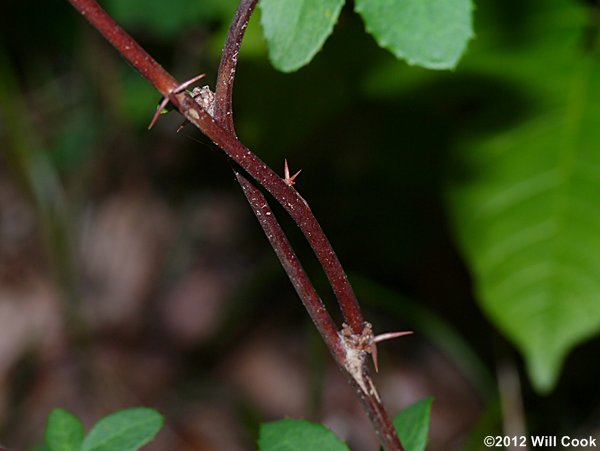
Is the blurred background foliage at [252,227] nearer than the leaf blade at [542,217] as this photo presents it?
No

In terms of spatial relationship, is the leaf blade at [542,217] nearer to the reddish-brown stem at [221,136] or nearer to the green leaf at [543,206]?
the green leaf at [543,206]

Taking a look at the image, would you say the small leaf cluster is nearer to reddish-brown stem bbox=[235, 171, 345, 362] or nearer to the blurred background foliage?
reddish-brown stem bbox=[235, 171, 345, 362]

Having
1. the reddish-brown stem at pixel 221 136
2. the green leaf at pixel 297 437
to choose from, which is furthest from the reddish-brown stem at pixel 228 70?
the green leaf at pixel 297 437

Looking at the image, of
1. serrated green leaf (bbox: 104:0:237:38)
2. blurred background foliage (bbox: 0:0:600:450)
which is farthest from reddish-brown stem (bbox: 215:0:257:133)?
serrated green leaf (bbox: 104:0:237:38)

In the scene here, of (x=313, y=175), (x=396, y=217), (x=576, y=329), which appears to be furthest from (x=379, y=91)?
(x=313, y=175)

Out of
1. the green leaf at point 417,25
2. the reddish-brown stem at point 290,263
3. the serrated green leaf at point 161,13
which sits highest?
the serrated green leaf at point 161,13

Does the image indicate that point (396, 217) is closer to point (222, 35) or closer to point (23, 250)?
point (222, 35)
